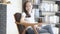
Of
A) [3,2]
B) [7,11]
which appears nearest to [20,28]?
[3,2]

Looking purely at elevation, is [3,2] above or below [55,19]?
above

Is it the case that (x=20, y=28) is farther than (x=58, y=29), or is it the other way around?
(x=58, y=29)

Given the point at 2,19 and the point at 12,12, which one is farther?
the point at 12,12

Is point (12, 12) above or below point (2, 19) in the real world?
above

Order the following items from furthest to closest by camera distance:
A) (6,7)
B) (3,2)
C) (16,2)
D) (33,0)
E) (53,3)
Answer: (53,3)
(33,0)
(16,2)
(6,7)
(3,2)

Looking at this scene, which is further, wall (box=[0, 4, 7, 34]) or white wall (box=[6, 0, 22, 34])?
white wall (box=[6, 0, 22, 34])

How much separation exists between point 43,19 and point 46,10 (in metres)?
0.29

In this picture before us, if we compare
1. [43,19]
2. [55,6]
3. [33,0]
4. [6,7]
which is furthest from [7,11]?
[55,6]

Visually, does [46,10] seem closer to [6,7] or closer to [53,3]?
[53,3]

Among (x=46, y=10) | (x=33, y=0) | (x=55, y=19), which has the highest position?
(x=33, y=0)

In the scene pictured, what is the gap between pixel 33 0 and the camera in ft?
14.1

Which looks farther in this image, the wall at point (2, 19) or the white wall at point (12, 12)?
the white wall at point (12, 12)

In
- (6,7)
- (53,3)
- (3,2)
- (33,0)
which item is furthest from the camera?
(53,3)

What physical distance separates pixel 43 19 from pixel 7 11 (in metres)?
1.25
